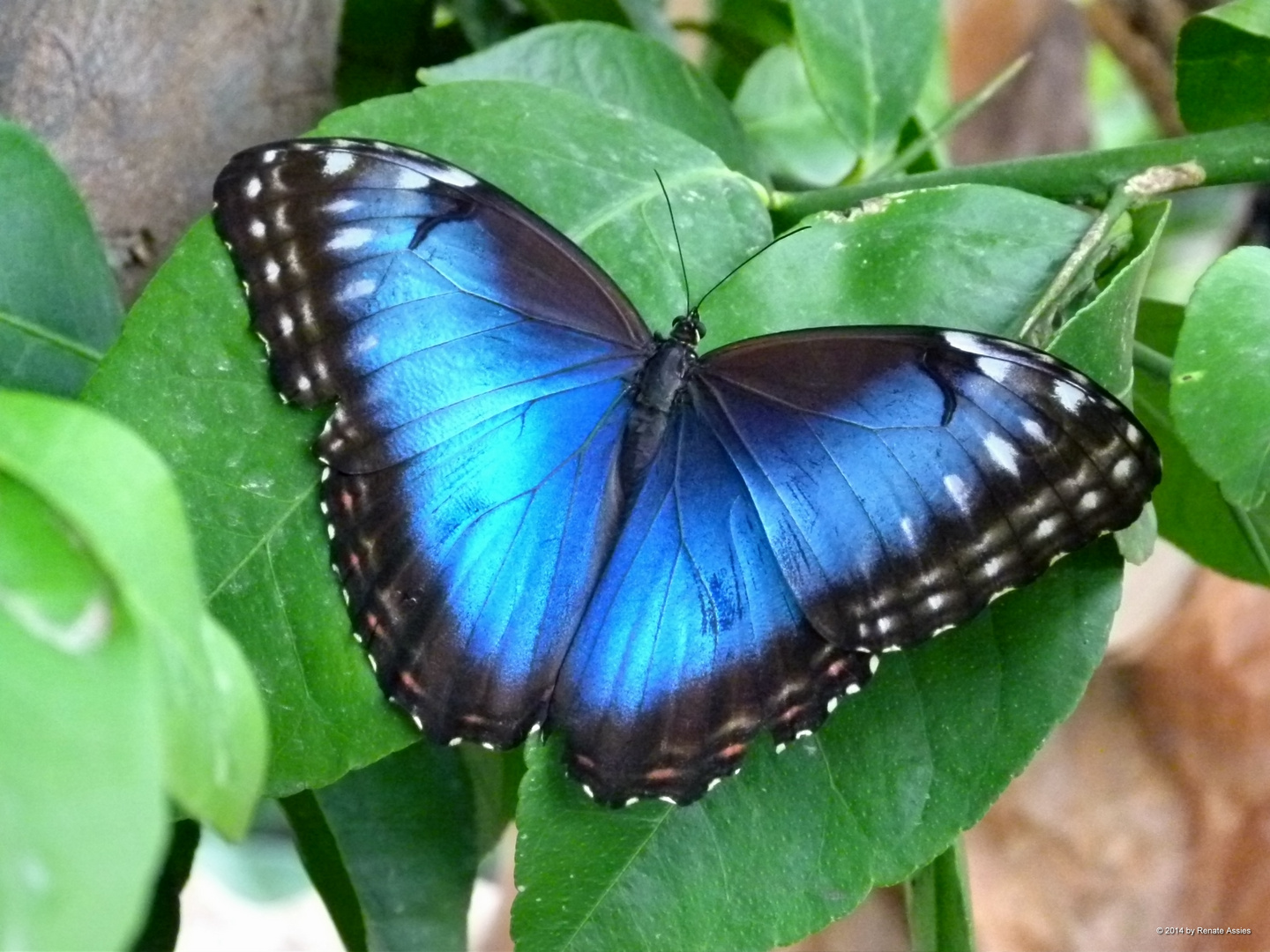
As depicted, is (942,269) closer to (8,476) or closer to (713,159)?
(713,159)

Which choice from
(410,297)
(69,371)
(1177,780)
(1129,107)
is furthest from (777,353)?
(1129,107)

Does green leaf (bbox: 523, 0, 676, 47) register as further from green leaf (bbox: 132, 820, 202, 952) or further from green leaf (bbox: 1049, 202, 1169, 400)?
green leaf (bbox: 132, 820, 202, 952)

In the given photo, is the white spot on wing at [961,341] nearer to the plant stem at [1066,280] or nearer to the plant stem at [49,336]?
the plant stem at [1066,280]

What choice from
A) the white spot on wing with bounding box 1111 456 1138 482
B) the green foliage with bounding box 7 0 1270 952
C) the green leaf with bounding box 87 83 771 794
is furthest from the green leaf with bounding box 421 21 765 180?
the white spot on wing with bounding box 1111 456 1138 482

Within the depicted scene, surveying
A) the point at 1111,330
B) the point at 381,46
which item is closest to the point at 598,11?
the point at 381,46

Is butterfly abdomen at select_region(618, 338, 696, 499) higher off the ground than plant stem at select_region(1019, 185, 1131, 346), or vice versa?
plant stem at select_region(1019, 185, 1131, 346)
